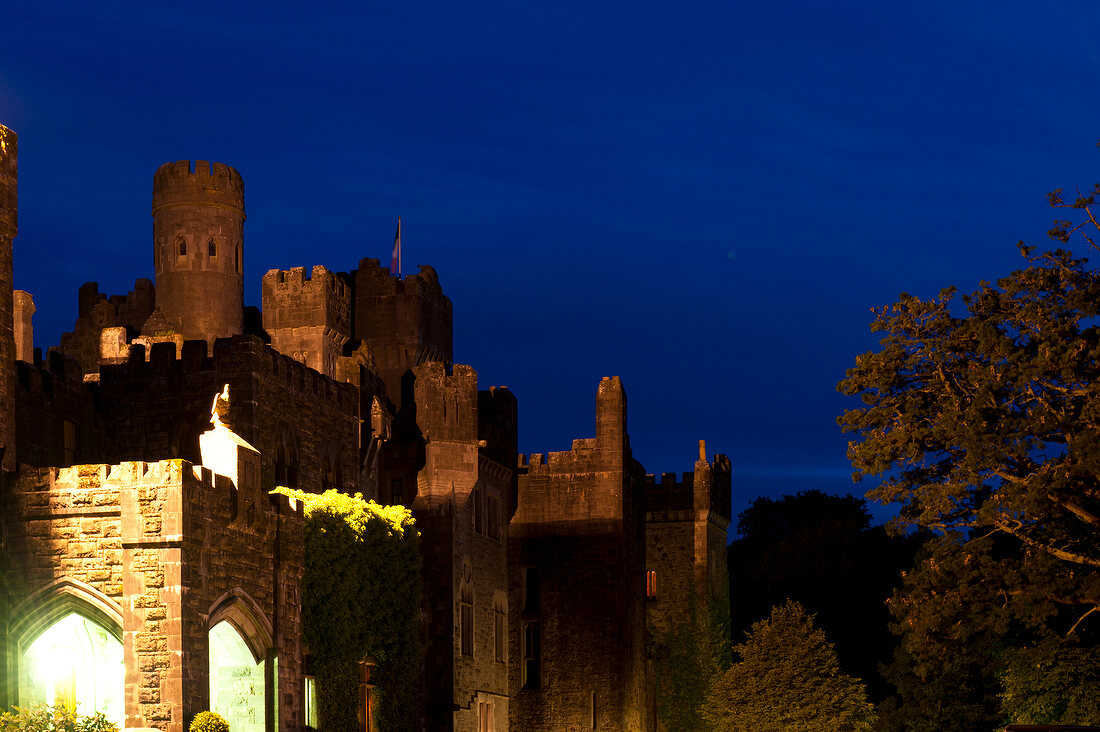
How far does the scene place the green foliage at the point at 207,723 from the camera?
1184 inches

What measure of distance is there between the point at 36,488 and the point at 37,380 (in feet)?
27.6

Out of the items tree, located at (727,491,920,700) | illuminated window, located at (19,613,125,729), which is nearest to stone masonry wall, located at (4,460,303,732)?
illuminated window, located at (19,613,125,729)

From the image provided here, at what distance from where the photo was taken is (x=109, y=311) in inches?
2319

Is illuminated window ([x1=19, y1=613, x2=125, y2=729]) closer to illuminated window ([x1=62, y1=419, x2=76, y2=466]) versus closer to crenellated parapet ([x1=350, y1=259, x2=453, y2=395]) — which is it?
illuminated window ([x1=62, y1=419, x2=76, y2=466])

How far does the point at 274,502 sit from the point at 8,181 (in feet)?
30.3

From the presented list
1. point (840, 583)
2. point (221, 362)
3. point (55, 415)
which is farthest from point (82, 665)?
point (840, 583)

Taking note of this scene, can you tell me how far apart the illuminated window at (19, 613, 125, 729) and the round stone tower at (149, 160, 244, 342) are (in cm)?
2179

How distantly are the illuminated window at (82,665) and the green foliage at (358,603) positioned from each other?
478 cm

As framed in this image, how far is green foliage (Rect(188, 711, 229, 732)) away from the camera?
30.1 m

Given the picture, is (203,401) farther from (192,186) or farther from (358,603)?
(192,186)

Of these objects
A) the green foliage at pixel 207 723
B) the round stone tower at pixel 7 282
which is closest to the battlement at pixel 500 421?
the round stone tower at pixel 7 282

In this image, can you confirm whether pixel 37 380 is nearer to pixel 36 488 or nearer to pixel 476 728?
pixel 36 488

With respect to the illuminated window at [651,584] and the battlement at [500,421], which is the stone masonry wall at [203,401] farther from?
the illuminated window at [651,584]

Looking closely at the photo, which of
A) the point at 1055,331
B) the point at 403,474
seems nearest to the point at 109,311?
the point at 403,474
